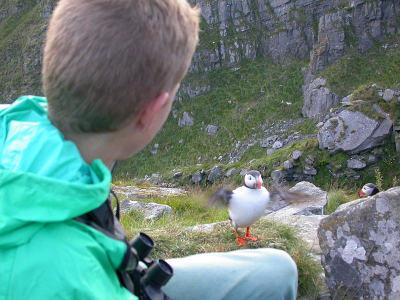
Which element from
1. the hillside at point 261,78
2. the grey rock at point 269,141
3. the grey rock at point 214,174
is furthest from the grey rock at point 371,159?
the grey rock at point 269,141

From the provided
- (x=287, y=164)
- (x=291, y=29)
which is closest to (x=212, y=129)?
(x=291, y=29)

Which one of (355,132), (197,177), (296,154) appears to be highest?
(355,132)

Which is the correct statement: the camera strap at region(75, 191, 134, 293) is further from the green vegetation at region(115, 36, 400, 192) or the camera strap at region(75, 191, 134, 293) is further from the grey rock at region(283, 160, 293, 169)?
the green vegetation at region(115, 36, 400, 192)

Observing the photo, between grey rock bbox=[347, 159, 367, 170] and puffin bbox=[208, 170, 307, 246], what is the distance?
1610 cm

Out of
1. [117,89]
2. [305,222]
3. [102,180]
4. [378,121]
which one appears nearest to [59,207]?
[102,180]

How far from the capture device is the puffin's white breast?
3854 mm

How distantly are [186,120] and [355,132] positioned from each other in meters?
23.6

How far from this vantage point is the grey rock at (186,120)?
40759 millimetres

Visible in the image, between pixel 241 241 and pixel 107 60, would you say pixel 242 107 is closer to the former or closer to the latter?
pixel 241 241

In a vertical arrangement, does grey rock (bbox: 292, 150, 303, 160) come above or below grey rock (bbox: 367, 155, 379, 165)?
below

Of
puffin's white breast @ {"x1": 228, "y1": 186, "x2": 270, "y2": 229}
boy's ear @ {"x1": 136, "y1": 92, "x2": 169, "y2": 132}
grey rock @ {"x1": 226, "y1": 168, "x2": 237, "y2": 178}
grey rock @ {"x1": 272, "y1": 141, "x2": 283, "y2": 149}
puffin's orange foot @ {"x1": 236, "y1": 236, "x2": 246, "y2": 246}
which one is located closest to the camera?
boy's ear @ {"x1": 136, "y1": 92, "x2": 169, "y2": 132}

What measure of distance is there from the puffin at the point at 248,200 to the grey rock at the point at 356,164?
16100mm

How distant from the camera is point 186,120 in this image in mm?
40938

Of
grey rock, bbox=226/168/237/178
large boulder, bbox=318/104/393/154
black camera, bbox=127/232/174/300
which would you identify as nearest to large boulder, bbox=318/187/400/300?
black camera, bbox=127/232/174/300
